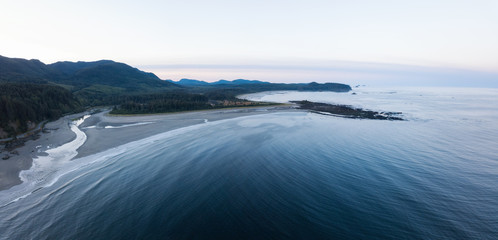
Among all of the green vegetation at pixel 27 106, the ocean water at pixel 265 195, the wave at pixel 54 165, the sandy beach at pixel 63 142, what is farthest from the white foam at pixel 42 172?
the green vegetation at pixel 27 106

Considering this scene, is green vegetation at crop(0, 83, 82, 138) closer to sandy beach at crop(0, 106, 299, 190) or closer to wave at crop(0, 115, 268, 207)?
sandy beach at crop(0, 106, 299, 190)

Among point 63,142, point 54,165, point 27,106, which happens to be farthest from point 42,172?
point 27,106

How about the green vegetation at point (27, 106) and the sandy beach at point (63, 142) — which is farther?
the green vegetation at point (27, 106)

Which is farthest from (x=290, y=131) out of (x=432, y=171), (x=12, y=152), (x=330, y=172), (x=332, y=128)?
(x=12, y=152)

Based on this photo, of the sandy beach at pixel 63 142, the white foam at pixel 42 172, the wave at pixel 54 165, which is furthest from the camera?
the sandy beach at pixel 63 142

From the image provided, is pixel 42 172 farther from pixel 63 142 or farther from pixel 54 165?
pixel 63 142

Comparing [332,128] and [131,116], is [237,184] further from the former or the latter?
[131,116]

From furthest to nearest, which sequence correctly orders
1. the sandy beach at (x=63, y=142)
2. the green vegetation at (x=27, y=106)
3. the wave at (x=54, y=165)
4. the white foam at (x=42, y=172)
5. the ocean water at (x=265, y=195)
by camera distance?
the green vegetation at (x=27, y=106)
the sandy beach at (x=63, y=142)
the wave at (x=54, y=165)
the white foam at (x=42, y=172)
the ocean water at (x=265, y=195)

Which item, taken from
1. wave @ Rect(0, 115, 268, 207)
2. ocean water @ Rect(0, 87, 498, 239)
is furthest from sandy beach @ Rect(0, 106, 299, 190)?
ocean water @ Rect(0, 87, 498, 239)

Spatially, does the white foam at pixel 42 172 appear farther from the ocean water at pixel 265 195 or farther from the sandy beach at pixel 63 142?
the sandy beach at pixel 63 142
